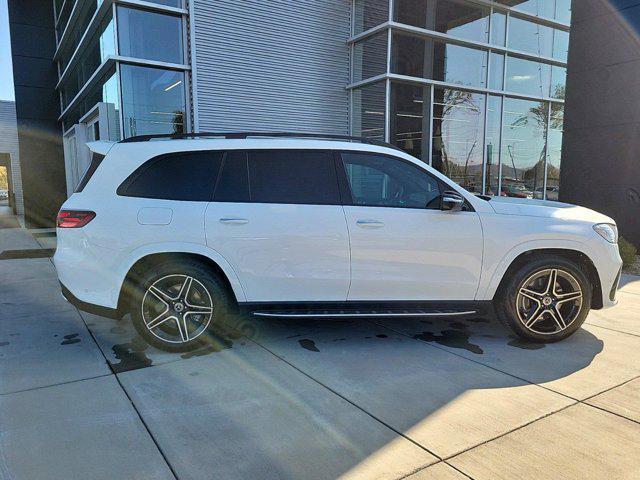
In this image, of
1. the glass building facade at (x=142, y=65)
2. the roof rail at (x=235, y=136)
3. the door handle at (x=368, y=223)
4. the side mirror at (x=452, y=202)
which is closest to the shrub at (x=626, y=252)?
the side mirror at (x=452, y=202)

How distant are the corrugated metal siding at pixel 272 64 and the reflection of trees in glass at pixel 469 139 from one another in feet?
7.74

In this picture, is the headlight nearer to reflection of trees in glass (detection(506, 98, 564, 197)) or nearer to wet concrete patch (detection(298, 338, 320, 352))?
wet concrete patch (detection(298, 338, 320, 352))

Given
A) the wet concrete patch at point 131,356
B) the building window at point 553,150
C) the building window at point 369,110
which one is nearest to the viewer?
the wet concrete patch at point 131,356

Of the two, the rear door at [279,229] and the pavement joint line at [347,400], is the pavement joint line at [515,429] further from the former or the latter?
the rear door at [279,229]

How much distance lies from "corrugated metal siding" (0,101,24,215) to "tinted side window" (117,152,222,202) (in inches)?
910

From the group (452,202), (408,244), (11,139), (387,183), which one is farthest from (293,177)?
(11,139)

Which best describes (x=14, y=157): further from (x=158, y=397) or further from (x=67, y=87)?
(x=158, y=397)

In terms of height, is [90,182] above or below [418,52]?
below

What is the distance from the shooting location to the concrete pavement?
2.56 meters

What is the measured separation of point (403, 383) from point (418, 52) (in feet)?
29.8

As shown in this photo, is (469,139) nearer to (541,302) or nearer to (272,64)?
(272,64)

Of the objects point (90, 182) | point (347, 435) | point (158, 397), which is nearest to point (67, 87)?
point (90, 182)

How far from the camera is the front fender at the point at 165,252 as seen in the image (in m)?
3.92

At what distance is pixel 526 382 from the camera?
141 inches
